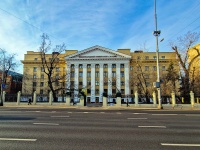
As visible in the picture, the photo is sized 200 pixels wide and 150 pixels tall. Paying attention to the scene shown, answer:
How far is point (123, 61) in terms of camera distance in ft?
242

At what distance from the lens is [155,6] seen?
84.4 ft

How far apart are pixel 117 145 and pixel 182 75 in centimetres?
3457

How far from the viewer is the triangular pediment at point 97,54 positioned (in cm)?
7375

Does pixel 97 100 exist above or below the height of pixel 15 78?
below

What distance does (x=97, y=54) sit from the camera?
74500 mm

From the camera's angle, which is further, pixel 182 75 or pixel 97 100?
pixel 97 100

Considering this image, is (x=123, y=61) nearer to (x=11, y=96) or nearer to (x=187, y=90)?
(x=187, y=90)

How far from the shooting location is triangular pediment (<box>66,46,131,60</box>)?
7375cm

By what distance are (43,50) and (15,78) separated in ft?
177

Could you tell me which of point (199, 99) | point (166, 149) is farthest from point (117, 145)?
point (199, 99)

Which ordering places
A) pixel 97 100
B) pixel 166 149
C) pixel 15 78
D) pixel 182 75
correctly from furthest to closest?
pixel 15 78, pixel 97 100, pixel 182 75, pixel 166 149

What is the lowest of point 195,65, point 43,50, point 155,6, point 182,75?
point 182,75

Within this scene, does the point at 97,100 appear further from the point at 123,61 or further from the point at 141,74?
the point at 141,74

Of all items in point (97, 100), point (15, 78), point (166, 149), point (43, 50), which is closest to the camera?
point (166, 149)
